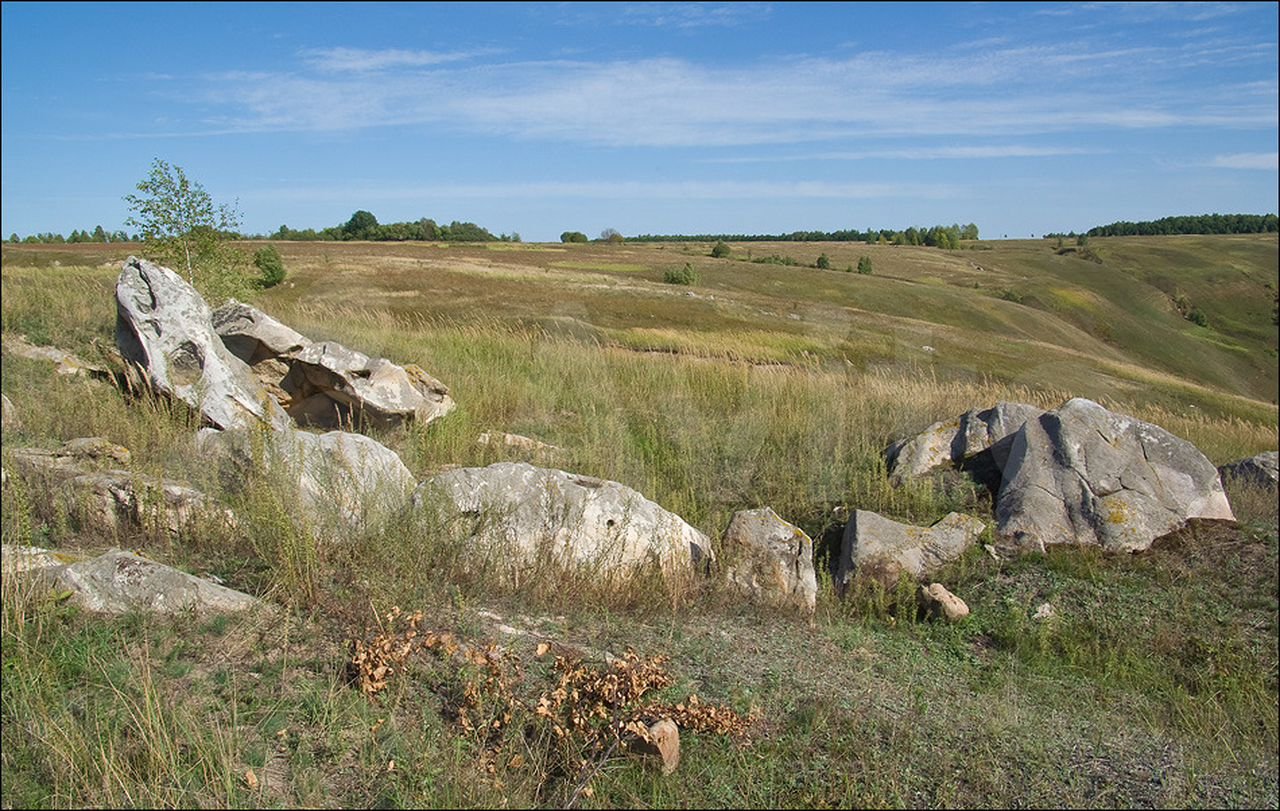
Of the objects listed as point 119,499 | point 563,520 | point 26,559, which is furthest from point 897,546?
point 26,559

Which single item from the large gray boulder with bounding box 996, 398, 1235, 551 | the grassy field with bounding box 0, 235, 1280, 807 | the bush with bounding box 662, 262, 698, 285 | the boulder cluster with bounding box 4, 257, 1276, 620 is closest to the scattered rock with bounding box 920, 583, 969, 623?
the boulder cluster with bounding box 4, 257, 1276, 620

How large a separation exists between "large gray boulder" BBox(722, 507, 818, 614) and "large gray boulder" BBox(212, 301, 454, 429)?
13.7 feet

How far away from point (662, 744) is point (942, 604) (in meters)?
3.26

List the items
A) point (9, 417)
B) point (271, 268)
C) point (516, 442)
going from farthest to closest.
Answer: point (271, 268)
point (516, 442)
point (9, 417)

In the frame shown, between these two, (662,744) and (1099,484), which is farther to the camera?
(1099,484)

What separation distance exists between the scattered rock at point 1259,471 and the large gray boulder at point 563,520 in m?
5.34

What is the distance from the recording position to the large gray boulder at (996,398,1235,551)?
22.6 feet

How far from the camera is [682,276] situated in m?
36.7

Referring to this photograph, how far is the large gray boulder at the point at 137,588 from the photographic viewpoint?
398 centimetres

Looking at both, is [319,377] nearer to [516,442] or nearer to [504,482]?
[516,442]

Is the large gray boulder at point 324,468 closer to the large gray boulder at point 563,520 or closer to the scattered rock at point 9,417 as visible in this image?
the large gray boulder at point 563,520

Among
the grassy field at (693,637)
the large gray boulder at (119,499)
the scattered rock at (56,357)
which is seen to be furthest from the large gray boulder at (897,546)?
the scattered rock at (56,357)

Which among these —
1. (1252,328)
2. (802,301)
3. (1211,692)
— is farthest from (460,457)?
(802,301)

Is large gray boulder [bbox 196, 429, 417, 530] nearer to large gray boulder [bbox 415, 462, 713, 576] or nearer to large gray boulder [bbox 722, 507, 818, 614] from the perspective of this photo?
large gray boulder [bbox 415, 462, 713, 576]
